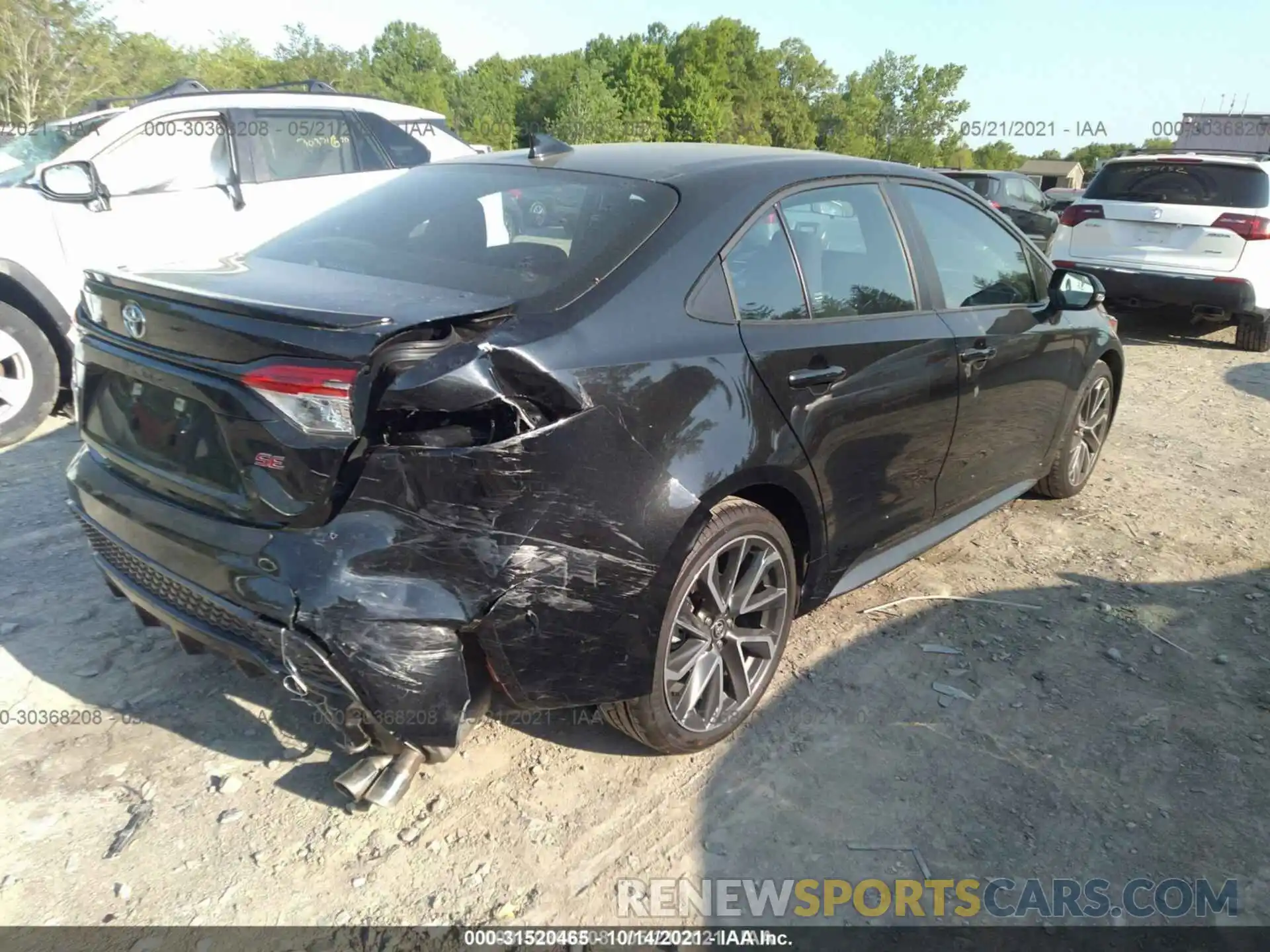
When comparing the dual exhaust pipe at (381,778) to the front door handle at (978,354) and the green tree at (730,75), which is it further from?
the green tree at (730,75)

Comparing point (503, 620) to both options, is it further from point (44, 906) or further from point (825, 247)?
point (825, 247)

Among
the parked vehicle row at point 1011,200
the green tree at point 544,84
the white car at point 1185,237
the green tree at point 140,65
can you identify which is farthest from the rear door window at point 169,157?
the green tree at point 544,84

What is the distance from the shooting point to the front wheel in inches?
101

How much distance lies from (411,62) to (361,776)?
86921mm

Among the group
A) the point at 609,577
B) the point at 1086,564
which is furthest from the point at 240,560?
the point at 1086,564

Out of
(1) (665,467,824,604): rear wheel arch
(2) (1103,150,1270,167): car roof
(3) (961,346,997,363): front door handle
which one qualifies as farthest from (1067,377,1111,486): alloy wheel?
(2) (1103,150,1270,167): car roof

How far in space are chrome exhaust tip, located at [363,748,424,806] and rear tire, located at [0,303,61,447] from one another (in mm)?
A: 4019

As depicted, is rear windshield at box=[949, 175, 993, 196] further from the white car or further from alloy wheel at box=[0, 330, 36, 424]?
alloy wheel at box=[0, 330, 36, 424]

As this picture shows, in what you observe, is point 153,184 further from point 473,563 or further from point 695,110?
point 695,110

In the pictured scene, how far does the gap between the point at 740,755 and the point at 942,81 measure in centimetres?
9155

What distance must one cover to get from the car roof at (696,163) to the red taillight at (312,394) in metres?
1.24

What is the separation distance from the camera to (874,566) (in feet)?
11.1

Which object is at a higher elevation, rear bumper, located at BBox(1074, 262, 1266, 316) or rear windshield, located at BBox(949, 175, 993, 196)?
rear windshield, located at BBox(949, 175, 993, 196)

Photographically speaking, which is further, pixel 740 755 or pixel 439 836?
pixel 740 755
